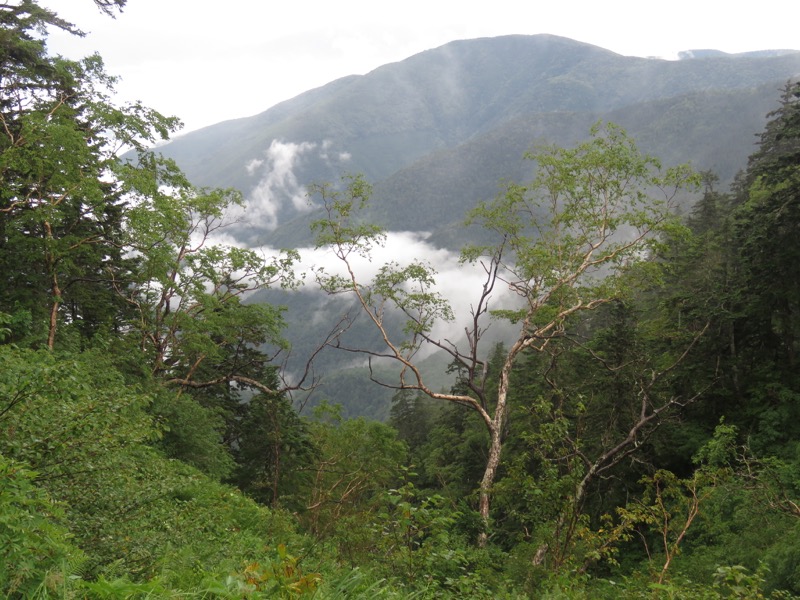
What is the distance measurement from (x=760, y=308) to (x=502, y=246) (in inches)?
446

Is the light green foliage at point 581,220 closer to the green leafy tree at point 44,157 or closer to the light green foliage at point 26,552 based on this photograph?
the green leafy tree at point 44,157

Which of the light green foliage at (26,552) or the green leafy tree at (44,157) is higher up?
the green leafy tree at (44,157)

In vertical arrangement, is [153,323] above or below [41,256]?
below

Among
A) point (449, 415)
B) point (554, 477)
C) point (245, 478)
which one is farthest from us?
point (449, 415)

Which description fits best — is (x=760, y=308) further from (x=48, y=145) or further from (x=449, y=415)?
(x=449, y=415)

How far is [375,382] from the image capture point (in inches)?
577

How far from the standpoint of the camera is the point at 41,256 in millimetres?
12469

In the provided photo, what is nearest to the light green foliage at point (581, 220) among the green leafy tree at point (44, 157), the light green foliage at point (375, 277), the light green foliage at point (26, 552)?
the light green foliage at point (375, 277)

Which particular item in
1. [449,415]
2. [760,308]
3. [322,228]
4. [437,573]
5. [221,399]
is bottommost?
[449,415]

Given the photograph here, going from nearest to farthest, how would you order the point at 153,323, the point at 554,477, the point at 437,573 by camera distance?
the point at 437,573 → the point at 554,477 → the point at 153,323

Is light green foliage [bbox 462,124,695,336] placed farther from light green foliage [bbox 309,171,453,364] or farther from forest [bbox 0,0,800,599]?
light green foliage [bbox 309,171,453,364]

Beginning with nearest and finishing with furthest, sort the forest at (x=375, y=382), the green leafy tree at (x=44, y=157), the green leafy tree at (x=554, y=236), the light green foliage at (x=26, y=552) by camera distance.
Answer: the light green foliage at (x=26, y=552) → the forest at (x=375, y=382) → the green leafy tree at (x=44, y=157) → the green leafy tree at (x=554, y=236)

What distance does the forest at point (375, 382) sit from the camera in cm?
477

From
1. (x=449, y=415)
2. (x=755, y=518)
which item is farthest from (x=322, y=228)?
(x=449, y=415)
